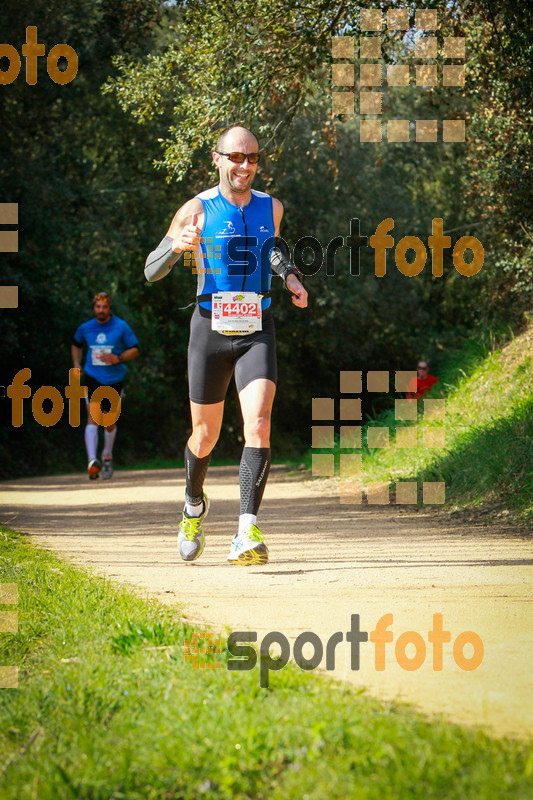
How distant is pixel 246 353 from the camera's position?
5.80 m

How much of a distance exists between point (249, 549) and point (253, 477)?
49 cm

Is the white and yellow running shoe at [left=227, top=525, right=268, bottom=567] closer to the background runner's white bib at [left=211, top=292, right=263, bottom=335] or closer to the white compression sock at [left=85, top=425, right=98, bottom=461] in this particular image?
the background runner's white bib at [left=211, top=292, right=263, bottom=335]

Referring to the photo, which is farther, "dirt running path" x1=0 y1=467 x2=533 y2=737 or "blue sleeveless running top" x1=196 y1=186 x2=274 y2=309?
"blue sleeveless running top" x1=196 y1=186 x2=274 y2=309

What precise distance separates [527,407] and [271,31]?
450 cm

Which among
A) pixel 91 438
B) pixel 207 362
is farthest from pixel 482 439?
pixel 207 362

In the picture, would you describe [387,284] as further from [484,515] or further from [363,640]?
[363,640]

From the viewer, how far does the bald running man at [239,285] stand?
5.68 m

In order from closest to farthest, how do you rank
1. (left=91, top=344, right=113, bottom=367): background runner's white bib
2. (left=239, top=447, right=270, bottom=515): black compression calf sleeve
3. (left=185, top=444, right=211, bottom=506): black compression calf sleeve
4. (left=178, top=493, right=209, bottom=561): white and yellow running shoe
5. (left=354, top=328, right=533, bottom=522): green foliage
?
(left=239, top=447, right=270, bottom=515): black compression calf sleeve
(left=178, top=493, right=209, bottom=561): white and yellow running shoe
(left=185, top=444, right=211, bottom=506): black compression calf sleeve
(left=354, top=328, right=533, bottom=522): green foliage
(left=91, top=344, right=113, bottom=367): background runner's white bib

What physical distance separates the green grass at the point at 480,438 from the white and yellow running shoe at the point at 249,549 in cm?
330

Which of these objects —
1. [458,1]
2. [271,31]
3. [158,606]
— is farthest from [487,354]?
[158,606]

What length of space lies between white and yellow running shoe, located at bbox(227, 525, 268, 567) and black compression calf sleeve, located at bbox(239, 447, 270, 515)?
17 cm

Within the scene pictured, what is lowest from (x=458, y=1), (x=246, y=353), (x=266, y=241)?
(x=246, y=353)

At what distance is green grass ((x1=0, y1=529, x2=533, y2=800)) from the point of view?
7.59ft

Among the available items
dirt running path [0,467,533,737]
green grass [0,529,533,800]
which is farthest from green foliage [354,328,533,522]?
green grass [0,529,533,800]
